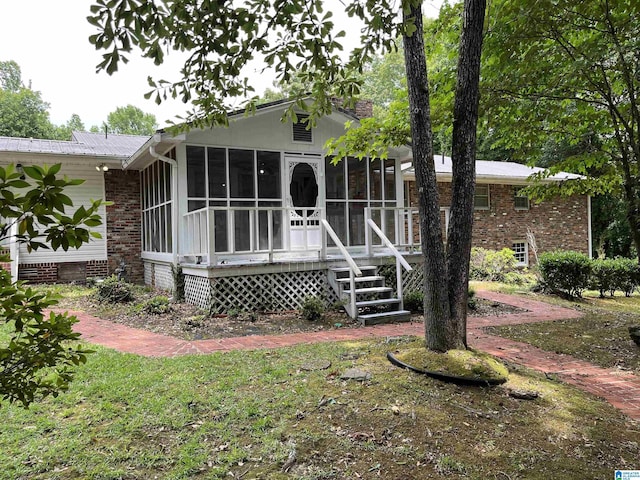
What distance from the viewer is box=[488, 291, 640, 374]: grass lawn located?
510 cm

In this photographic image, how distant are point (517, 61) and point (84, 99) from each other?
47.3 meters

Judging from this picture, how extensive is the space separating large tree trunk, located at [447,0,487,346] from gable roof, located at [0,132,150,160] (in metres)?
9.54

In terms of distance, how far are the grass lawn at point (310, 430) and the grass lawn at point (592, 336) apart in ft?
5.50

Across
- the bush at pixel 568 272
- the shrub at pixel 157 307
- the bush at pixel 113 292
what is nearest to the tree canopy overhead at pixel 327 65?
the shrub at pixel 157 307

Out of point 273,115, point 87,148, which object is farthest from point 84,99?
point 273,115

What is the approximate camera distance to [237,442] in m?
2.86

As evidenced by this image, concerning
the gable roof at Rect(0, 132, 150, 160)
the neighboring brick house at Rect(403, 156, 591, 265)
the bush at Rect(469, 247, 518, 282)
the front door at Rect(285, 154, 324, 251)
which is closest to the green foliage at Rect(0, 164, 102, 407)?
the front door at Rect(285, 154, 324, 251)

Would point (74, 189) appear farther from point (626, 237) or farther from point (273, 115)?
point (626, 237)

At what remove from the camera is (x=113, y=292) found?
8.77 metres

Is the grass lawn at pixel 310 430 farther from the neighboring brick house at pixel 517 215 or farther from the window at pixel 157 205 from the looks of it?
the neighboring brick house at pixel 517 215

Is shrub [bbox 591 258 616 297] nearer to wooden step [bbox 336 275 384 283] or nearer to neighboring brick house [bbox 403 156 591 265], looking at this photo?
neighboring brick house [bbox 403 156 591 265]

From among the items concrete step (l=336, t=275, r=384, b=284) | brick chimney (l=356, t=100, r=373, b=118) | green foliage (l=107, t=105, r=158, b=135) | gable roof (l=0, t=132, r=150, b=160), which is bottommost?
concrete step (l=336, t=275, r=384, b=284)

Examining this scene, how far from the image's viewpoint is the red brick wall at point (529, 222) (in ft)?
49.0

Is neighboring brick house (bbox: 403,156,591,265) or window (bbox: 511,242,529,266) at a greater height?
neighboring brick house (bbox: 403,156,591,265)
